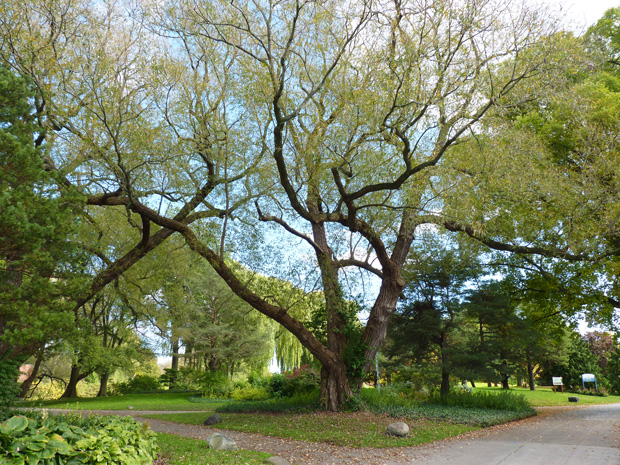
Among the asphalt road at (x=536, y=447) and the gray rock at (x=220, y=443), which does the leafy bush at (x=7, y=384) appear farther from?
the asphalt road at (x=536, y=447)

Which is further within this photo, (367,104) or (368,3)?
(367,104)

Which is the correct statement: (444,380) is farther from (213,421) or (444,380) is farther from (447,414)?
(213,421)

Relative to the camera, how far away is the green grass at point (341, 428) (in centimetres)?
863

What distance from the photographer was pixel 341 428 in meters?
9.61

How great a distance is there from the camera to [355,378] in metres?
12.7

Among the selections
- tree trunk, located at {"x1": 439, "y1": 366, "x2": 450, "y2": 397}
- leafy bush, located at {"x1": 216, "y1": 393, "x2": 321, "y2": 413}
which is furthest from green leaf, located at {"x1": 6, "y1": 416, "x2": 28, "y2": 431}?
tree trunk, located at {"x1": 439, "y1": 366, "x2": 450, "y2": 397}

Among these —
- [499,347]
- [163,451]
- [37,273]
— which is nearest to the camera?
[163,451]

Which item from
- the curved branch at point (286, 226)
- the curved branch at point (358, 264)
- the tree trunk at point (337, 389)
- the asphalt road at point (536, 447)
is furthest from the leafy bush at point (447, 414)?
the curved branch at point (286, 226)

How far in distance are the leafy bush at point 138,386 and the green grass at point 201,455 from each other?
19.7 meters

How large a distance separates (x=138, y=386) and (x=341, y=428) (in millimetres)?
20417

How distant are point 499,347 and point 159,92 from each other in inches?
541

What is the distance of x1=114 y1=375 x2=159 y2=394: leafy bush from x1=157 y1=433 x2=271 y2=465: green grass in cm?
1968

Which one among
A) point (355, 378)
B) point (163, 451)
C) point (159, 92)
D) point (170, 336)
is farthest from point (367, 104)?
point (170, 336)

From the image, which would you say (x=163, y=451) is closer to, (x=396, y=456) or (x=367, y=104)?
(x=396, y=456)
